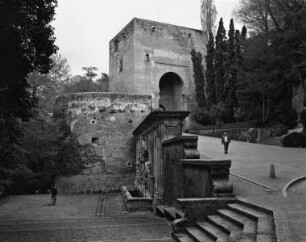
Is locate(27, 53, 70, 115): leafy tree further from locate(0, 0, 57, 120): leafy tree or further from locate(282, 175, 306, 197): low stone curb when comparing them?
locate(282, 175, 306, 197): low stone curb

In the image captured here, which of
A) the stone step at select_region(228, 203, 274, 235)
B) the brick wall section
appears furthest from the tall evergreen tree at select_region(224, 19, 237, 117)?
the stone step at select_region(228, 203, 274, 235)

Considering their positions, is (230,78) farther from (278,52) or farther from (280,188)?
(280,188)

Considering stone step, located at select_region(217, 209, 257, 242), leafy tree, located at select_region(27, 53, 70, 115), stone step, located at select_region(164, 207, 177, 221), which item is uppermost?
leafy tree, located at select_region(27, 53, 70, 115)

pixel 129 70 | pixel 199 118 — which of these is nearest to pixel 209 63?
pixel 199 118

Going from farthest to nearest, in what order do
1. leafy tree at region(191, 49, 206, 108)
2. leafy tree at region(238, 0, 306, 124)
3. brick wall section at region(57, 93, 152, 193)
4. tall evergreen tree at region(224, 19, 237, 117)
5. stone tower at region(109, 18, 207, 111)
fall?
1. leafy tree at region(191, 49, 206, 108)
2. stone tower at region(109, 18, 207, 111)
3. tall evergreen tree at region(224, 19, 237, 117)
4. brick wall section at region(57, 93, 152, 193)
5. leafy tree at region(238, 0, 306, 124)

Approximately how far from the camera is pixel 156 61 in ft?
112

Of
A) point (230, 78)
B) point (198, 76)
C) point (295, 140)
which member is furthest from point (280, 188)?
point (198, 76)

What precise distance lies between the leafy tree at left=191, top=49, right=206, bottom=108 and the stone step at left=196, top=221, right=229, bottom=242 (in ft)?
89.7

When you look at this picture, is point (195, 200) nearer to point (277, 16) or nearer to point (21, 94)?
point (21, 94)

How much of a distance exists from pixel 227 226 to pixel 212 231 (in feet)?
1.03

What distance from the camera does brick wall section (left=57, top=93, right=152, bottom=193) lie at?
2336cm

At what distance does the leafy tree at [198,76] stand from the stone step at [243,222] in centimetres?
2726

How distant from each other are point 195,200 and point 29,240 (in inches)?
151

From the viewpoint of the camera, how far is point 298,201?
7.30 m
